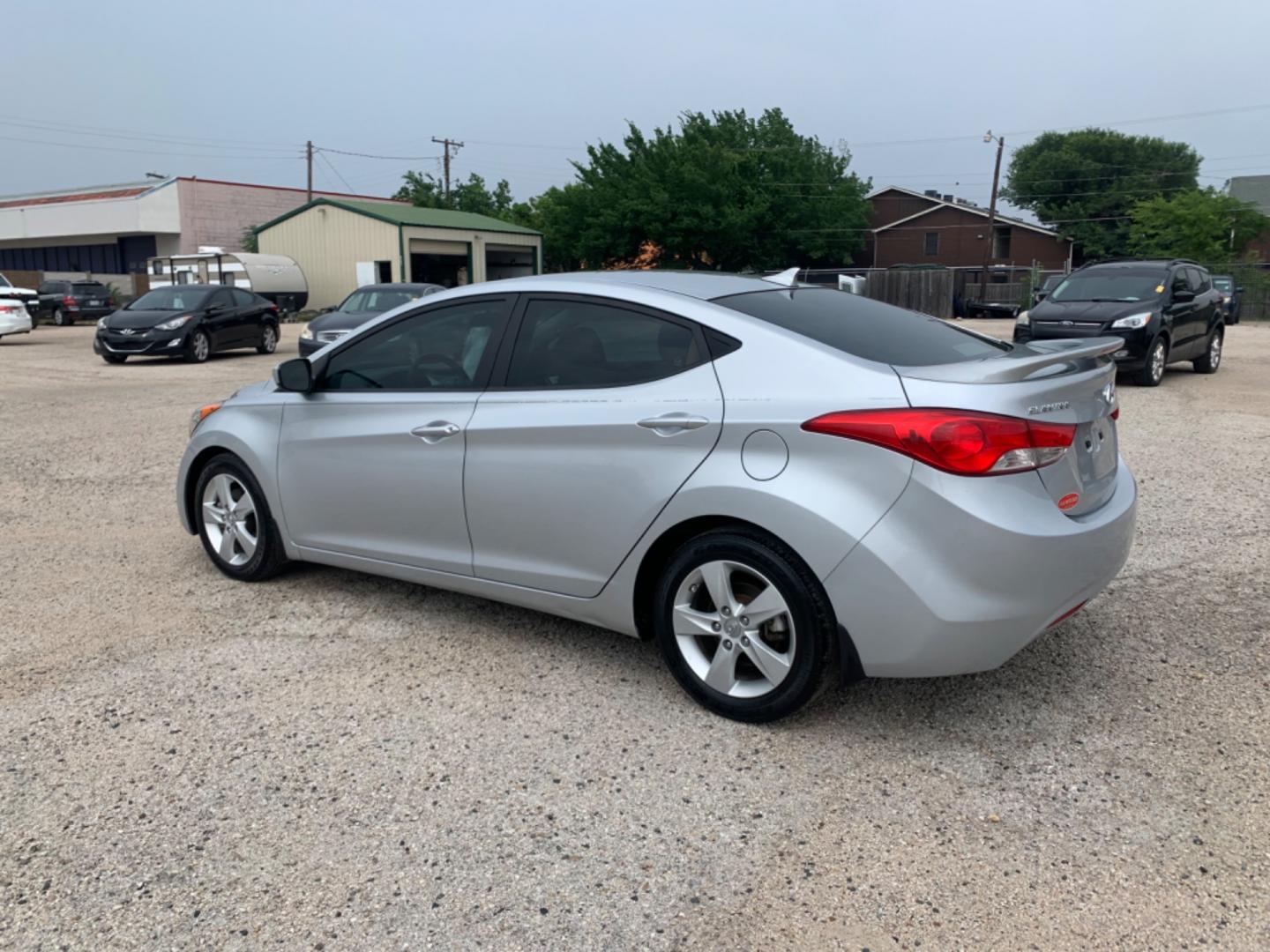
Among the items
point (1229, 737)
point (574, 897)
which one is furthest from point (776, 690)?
point (1229, 737)

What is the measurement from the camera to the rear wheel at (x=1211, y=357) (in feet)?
53.0

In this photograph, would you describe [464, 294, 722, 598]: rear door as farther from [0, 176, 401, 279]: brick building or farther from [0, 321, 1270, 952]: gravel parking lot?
[0, 176, 401, 279]: brick building

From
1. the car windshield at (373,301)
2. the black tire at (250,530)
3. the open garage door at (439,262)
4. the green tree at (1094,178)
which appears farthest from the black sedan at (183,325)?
the green tree at (1094,178)

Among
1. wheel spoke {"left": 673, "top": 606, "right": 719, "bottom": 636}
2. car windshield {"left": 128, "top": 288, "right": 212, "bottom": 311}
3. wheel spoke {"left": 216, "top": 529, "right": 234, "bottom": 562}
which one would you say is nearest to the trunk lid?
wheel spoke {"left": 673, "top": 606, "right": 719, "bottom": 636}

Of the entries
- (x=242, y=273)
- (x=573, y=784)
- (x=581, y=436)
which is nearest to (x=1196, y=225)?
(x=242, y=273)

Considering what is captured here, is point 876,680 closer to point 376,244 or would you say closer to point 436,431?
point 436,431

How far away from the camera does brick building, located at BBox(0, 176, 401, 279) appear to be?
54094mm

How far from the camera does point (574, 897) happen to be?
110 inches

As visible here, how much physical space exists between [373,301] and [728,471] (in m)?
16.5

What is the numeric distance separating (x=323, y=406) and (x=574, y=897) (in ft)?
9.39

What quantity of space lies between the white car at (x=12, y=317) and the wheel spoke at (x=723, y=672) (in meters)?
25.1

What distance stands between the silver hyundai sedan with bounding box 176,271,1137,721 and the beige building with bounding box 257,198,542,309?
38.7m

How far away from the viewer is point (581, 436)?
12.9 ft

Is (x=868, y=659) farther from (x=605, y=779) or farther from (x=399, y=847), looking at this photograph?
(x=399, y=847)
